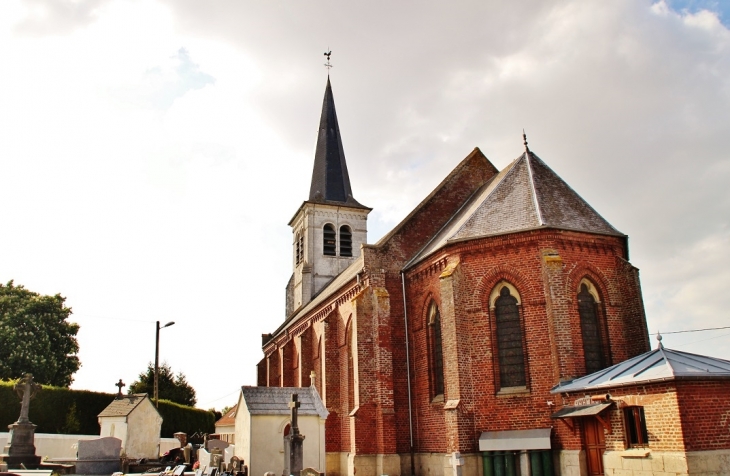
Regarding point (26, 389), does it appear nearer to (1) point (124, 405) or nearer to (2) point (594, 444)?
(1) point (124, 405)

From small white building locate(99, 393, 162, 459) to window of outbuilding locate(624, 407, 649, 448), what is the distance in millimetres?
22624

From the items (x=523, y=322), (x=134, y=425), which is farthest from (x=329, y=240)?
(x=523, y=322)

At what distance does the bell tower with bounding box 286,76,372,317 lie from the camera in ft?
131

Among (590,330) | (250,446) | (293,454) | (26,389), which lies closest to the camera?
(293,454)

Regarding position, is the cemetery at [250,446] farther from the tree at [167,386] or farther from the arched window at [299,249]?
the tree at [167,386]

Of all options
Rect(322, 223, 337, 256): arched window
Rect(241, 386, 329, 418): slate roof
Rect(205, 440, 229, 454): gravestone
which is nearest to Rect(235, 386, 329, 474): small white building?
Rect(241, 386, 329, 418): slate roof

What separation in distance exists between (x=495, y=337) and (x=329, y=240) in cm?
2213

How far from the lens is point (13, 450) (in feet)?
68.0

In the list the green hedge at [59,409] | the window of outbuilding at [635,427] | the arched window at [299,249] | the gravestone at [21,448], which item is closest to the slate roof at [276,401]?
the gravestone at [21,448]

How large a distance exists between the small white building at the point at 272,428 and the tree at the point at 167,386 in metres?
35.6

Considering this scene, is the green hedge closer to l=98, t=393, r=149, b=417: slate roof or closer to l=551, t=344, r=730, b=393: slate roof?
l=98, t=393, r=149, b=417: slate roof

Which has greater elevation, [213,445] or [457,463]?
[213,445]

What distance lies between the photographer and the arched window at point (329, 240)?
40.6 meters

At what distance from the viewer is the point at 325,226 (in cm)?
4084
